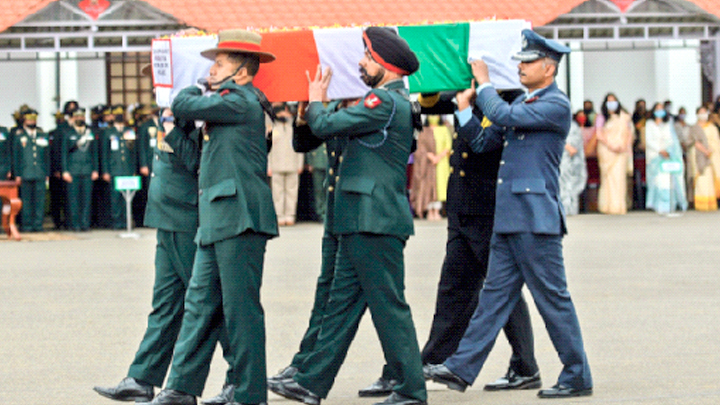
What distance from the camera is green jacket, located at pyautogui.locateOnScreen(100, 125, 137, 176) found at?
1794 cm

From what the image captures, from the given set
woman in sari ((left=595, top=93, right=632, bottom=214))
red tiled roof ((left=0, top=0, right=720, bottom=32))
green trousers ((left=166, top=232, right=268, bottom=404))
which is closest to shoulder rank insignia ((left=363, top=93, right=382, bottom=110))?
green trousers ((left=166, top=232, right=268, bottom=404))

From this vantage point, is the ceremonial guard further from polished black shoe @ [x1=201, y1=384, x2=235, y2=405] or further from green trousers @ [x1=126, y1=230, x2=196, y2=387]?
green trousers @ [x1=126, y1=230, x2=196, y2=387]

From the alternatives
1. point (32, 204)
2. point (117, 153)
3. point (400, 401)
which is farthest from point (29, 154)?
point (400, 401)

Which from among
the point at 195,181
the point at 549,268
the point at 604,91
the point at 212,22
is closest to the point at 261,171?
the point at 195,181

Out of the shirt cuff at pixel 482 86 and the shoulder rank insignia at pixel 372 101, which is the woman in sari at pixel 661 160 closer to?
the shirt cuff at pixel 482 86

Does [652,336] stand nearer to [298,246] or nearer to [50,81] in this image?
[298,246]

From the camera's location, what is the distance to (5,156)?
57.7 ft

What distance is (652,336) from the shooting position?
8039 mm

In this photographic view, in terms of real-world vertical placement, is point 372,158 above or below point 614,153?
below

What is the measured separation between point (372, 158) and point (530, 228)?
0.96m

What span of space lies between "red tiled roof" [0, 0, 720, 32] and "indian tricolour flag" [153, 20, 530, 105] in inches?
432

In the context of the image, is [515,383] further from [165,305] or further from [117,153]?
[117,153]

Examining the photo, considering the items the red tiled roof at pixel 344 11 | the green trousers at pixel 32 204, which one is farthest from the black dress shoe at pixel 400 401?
the green trousers at pixel 32 204

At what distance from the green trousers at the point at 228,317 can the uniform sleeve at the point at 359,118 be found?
0.59 meters
